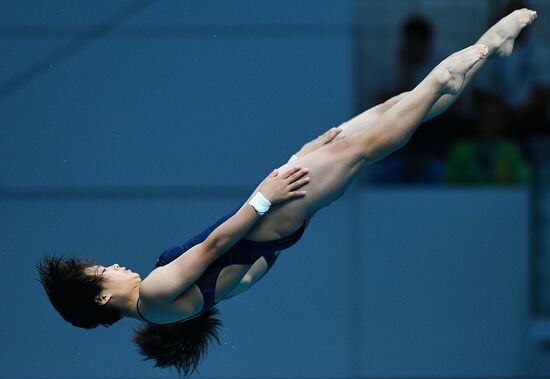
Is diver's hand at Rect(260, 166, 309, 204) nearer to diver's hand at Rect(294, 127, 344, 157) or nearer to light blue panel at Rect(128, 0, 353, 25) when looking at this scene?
diver's hand at Rect(294, 127, 344, 157)

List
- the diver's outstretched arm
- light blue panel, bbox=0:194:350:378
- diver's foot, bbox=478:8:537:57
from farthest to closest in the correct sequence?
light blue panel, bbox=0:194:350:378, diver's foot, bbox=478:8:537:57, the diver's outstretched arm

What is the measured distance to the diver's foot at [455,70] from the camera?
17.6ft

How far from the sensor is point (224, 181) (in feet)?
27.7

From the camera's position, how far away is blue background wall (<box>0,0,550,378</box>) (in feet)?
27.5

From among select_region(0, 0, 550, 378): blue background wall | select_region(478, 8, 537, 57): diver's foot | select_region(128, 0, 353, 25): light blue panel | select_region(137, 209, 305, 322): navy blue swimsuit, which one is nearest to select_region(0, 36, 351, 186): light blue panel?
select_region(0, 0, 550, 378): blue background wall

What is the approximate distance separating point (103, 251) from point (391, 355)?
2171 millimetres

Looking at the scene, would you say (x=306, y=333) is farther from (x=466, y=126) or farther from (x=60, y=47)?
(x=60, y=47)

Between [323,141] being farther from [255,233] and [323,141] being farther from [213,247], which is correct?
[213,247]

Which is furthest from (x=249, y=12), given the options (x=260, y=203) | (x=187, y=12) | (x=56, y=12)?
(x=260, y=203)

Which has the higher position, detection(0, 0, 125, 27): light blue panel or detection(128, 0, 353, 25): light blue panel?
detection(0, 0, 125, 27): light blue panel

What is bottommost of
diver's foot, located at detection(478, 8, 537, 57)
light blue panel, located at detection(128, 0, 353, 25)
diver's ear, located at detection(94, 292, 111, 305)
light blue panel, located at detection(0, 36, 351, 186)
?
diver's ear, located at detection(94, 292, 111, 305)

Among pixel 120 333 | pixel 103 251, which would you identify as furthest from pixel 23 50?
pixel 120 333

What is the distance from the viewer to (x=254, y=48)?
8375 mm

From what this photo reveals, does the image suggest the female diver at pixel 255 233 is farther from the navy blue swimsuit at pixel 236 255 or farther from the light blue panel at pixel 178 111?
the light blue panel at pixel 178 111
